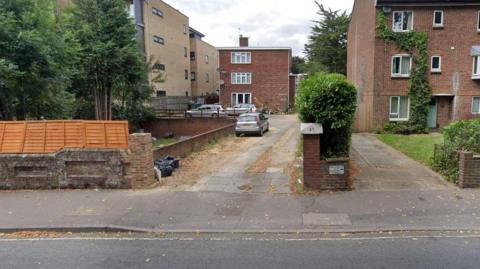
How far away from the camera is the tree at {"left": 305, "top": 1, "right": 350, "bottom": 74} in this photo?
41219 millimetres

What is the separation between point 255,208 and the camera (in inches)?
297

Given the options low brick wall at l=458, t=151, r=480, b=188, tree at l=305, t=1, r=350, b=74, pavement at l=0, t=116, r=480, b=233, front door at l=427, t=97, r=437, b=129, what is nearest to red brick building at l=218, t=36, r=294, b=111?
tree at l=305, t=1, r=350, b=74

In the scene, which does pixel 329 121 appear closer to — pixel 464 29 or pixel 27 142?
pixel 27 142

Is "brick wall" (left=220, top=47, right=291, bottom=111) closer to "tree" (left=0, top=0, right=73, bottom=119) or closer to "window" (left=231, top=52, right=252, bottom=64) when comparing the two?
"window" (left=231, top=52, right=252, bottom=64)

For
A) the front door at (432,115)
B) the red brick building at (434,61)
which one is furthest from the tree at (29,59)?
the front door at (432,115)

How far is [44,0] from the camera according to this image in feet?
45.6

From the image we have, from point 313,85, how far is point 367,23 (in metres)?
17.5

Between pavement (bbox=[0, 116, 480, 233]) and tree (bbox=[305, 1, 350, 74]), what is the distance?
3357 centimetres

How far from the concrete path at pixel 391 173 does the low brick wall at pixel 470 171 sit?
403 mm

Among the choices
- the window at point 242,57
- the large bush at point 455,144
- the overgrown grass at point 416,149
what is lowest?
the overgrown grass at point 416,149

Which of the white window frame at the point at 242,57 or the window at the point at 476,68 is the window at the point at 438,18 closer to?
the window at the point at 476,68

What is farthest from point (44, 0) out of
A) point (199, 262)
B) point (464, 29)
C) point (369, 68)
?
point (464, 29)

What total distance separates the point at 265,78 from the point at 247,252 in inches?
1729

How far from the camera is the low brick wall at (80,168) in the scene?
9109mm
